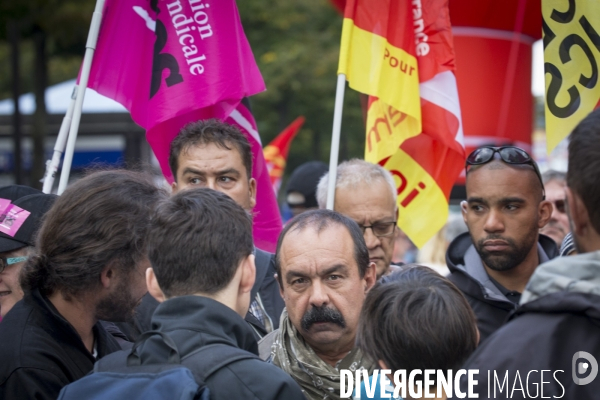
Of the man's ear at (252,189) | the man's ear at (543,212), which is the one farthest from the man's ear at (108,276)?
the man's ear at (543,212)

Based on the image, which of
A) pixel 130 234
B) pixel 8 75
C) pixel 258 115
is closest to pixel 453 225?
pixel 130 234

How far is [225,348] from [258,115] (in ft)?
56.5

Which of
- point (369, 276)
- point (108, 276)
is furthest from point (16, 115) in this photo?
point (108, 276)

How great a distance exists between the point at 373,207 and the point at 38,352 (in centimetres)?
222

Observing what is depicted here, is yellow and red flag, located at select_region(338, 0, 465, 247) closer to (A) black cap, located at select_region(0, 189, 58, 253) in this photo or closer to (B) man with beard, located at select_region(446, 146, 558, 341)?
(B) man with beard, located at select_region(446, 146, 558, 341)

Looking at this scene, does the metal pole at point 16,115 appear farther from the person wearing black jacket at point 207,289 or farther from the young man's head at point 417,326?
the young man's head at point 417,326

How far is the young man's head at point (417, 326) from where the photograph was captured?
7.21 ft

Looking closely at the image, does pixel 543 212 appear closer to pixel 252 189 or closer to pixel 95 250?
pixel 252 189

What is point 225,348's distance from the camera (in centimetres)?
212

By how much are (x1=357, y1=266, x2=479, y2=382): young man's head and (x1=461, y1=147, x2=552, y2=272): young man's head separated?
1496 millimetres

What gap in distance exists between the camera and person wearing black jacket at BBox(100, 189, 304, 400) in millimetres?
2090

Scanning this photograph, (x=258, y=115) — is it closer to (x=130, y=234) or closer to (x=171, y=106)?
(x=171, y=106)

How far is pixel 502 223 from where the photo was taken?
378 cm

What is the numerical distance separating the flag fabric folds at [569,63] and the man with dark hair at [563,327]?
231 cm
